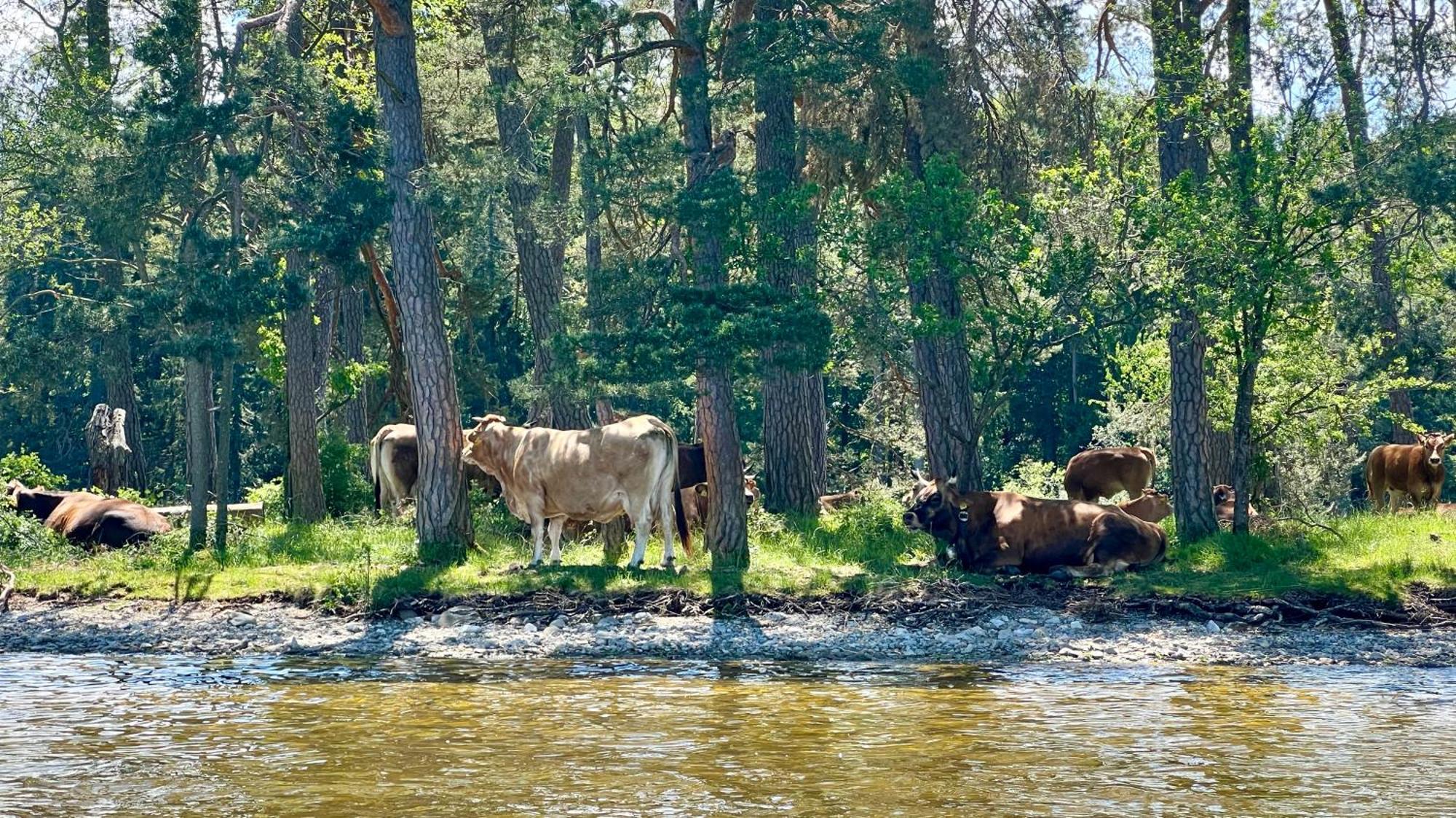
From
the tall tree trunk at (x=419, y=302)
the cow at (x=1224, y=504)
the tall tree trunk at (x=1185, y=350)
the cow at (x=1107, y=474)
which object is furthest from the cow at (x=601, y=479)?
the cow at (x=1107, y=474)

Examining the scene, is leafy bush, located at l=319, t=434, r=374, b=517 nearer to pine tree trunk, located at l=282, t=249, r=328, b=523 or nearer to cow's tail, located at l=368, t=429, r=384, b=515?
pine tree trunk, located at l=282, t=249, r=328, b=523

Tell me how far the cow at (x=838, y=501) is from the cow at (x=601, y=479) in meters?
6.27

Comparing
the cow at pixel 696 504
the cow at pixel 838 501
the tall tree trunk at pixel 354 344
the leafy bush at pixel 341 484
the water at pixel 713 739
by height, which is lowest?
the water at pixel 713 739

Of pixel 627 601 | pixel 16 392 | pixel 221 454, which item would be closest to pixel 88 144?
pixel 221 454

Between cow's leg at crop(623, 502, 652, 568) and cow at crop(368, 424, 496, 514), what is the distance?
18.8ft

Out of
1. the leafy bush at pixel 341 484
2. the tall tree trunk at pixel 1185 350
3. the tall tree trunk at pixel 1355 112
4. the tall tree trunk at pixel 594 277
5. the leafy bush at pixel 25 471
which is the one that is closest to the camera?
the tall tree trunk at pixel 594 277

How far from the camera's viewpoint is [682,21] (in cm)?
1984

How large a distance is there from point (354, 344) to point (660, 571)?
16572mm

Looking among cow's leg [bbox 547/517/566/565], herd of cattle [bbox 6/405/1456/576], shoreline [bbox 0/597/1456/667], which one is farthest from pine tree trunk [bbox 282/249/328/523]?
shoreline [bbox 0/597/1456/667]

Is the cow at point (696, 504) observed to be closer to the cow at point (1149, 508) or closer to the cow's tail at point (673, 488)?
the cow's tail at point (673, 488)

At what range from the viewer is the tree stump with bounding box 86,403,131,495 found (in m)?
29.1

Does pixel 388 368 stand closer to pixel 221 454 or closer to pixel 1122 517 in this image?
pixel 221 454

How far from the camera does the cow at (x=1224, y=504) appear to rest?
2258cm

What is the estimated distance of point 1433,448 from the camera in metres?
24.8
